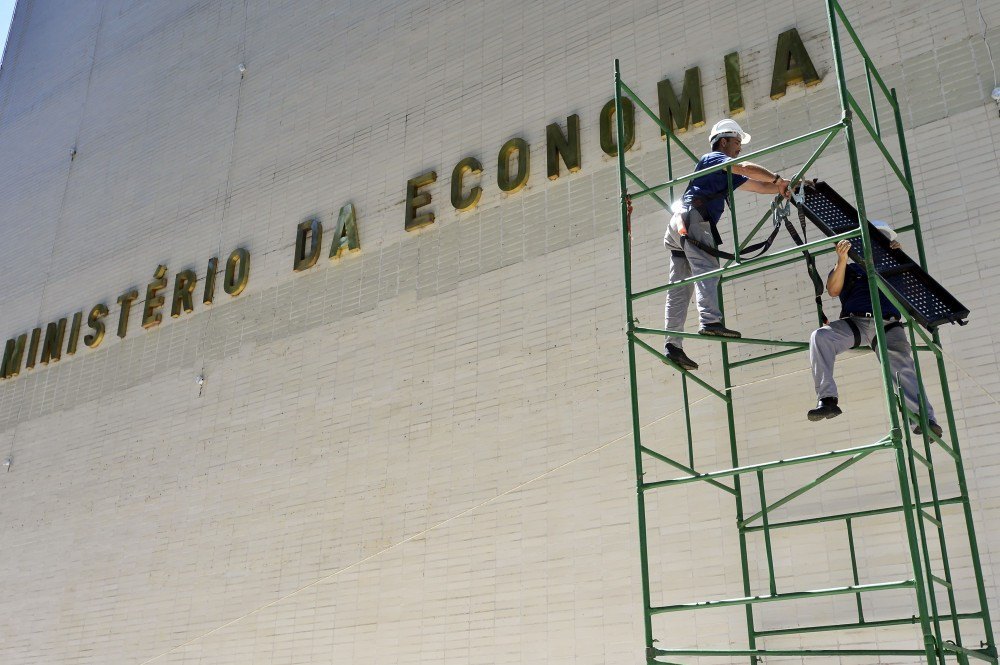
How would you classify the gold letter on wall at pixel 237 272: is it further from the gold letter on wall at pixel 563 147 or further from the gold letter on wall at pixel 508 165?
the gold letter on wall at pixel 563 147

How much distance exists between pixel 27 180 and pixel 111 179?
262 cm

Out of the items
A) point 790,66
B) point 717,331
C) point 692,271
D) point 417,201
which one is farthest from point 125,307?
point 717,331

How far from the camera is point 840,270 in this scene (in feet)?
24.6

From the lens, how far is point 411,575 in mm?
11164

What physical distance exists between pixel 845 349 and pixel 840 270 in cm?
58

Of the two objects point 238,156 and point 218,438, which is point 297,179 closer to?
point 238,156

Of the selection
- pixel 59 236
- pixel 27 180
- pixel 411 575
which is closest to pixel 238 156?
pixel 59 236

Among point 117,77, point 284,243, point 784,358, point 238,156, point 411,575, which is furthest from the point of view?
point 117,77

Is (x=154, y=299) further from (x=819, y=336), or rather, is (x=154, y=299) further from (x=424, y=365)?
(x=819, y=336)

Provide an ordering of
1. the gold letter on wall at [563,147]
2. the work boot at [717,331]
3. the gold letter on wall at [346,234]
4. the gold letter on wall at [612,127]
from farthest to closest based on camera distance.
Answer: the gold letter on wall at [346,234], the gold letter on wall at [563,147], the gold letter on wall at [612,127], the work boot at [717,331]

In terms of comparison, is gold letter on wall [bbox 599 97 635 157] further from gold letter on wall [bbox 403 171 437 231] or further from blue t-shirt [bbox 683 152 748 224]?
blue t-shirt [bbox 683 152 748 224]

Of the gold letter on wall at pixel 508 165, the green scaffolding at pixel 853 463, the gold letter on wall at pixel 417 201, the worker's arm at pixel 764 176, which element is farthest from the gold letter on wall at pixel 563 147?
the worker's arm at pixel 764 176

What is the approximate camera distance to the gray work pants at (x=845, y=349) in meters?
7.41

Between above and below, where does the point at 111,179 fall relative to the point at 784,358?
above
